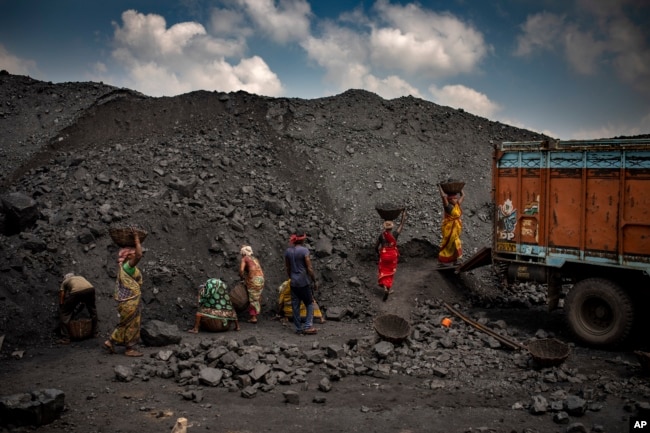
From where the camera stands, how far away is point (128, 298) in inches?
347

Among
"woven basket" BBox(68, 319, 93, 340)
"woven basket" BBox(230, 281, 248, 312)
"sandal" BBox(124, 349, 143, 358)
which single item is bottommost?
"sandal" BBox(124, 349, 143, 358)

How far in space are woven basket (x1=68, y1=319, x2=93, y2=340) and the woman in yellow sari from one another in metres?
7.02

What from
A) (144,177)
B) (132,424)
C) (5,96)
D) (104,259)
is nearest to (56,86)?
(5,96)

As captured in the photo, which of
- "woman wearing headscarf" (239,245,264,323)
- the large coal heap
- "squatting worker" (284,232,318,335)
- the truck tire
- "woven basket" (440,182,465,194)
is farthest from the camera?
"woven basket" (440,182,465,194)

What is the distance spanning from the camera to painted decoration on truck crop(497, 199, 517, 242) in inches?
405

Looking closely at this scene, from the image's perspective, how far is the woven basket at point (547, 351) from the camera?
817cm

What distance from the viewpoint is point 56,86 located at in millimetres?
18172

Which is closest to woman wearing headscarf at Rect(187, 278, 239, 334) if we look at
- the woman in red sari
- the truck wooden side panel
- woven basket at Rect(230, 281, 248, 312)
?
woven basket at Rect(230, 281, 248, 312)

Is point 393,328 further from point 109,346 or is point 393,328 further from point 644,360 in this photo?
point 109,346

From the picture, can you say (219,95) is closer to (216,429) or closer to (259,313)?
(259,313)

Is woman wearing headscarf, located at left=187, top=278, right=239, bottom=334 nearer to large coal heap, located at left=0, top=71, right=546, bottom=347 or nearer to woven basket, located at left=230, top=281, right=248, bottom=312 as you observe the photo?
woven basket, located at left=230, top=281, right=248, bottom=312

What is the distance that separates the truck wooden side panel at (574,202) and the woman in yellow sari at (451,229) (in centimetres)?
145

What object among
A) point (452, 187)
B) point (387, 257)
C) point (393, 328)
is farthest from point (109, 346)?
point (452, 187)

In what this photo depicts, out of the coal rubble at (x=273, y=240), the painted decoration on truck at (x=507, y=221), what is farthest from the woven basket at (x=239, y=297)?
the painted decoration on truck at (x=507, y=221)
